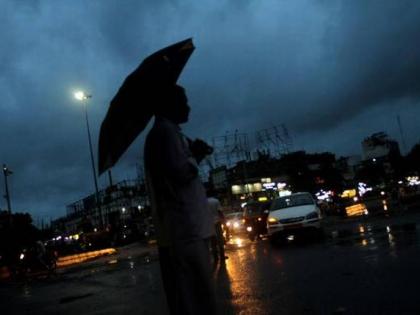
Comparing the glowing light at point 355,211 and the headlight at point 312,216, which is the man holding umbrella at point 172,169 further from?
the glowing light at point 355,211

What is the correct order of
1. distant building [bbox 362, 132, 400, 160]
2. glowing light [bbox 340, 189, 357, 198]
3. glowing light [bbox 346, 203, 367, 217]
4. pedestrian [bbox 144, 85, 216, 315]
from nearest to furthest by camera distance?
pedestrian [bbox 144, 85, 216, 315], glowing light [bbox 346, 203, 367, 217], glowing light [bbox 340, 189, 357, 198], distant building [bbox 362, 132, 400, 160]

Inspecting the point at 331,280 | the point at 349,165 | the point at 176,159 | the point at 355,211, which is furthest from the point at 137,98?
the point at 349,165

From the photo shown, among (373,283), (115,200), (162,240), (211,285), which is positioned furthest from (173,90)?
(115,200)

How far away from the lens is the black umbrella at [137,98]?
3631 mm

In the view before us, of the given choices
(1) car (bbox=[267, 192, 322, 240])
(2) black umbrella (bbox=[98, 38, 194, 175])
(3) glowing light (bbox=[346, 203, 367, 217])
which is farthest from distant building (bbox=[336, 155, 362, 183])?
(2) black umbrella (bbox=[98, 38, 194, 175])

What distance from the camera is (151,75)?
3.62 meters

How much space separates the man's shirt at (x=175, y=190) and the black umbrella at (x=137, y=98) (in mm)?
248

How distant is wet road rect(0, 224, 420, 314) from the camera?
6.59 metres

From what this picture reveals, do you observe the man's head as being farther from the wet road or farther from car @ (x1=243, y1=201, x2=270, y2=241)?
car @ (x1=243, y1=201, x2=270, y2=241)

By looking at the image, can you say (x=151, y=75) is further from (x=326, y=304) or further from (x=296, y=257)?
(x=296, y=257)

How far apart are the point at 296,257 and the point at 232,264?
4.99 feet

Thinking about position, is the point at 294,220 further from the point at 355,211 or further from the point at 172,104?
the point at 355,211

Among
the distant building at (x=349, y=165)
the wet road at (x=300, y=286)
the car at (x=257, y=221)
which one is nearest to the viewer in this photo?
the wet road at (x=300, y=286)

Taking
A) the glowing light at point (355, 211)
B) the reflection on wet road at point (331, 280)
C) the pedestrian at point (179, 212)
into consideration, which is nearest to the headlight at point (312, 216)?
the reflection on wet road at point (331, 280)
